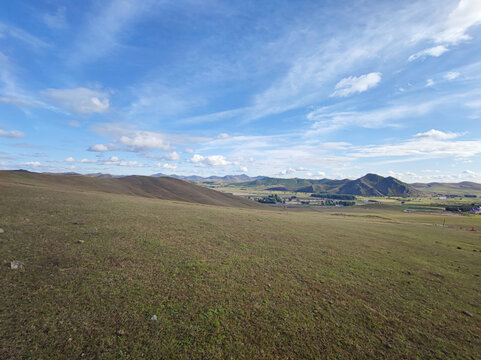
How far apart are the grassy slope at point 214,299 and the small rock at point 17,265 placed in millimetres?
248

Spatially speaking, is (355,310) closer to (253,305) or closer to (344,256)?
(253,305)

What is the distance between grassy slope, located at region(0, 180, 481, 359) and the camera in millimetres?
7355

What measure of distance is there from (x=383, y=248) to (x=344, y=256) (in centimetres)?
734

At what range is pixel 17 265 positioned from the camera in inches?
425

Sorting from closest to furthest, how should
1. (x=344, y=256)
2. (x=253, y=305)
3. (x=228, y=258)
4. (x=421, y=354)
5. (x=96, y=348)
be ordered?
1. (x=96, y=348)
2. (x=421, y=354)
3. (x=253, y=305)
4. (x=228, y=258)
5. (x=344, y=256)

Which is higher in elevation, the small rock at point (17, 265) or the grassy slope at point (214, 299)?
the small rock at point (17, 265)

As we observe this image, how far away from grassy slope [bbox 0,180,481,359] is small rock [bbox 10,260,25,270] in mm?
248

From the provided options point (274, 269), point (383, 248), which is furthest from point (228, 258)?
point (383, 248)

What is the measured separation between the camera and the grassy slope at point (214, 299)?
7.36 metres

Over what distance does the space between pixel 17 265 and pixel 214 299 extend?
10660mm

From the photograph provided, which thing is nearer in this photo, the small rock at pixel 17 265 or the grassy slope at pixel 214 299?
the grassy slope at pixel 214 299

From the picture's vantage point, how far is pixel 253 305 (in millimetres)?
9883

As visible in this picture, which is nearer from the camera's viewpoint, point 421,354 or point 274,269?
point 421,354

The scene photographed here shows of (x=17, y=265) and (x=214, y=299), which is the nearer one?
(x=214, y=299)
